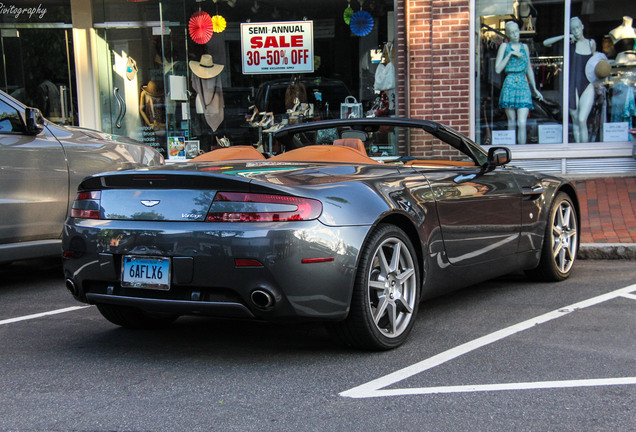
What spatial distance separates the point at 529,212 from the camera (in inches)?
225

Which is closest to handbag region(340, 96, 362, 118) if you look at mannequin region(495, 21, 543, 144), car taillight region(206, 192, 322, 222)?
mannequin region(495, 21, 543, 144)

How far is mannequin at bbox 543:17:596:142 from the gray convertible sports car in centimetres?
713

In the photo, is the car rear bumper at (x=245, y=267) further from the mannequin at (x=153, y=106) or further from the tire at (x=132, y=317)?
the mannequin at (x=153, y=106)

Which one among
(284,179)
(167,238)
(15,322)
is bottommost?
(15,322)

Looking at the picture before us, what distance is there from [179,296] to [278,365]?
0.64 metres

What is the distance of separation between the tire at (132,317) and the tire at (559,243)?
301 cm

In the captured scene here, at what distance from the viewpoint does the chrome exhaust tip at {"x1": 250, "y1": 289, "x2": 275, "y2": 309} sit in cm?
371

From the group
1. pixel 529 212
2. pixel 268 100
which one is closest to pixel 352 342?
pixel 529 212

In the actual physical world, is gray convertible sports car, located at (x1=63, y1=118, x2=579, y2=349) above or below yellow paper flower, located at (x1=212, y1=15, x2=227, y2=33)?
below

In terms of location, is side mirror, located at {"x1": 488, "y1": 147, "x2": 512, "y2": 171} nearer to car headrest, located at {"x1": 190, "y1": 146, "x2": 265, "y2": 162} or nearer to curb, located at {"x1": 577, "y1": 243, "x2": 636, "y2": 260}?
car headrest, located at {"x1": 190, "y1": 146, "x2": 265, "y2": 162}

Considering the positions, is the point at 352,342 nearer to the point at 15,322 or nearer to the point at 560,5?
the point at 15,322

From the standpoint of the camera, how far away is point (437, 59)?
10773mm

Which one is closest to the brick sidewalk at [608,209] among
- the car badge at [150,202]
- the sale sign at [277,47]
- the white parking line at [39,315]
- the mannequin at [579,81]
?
the mannequin at [579,81]

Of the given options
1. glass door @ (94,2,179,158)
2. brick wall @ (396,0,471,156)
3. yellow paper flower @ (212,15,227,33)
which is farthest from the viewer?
glass door @ (94,2,179,158)
